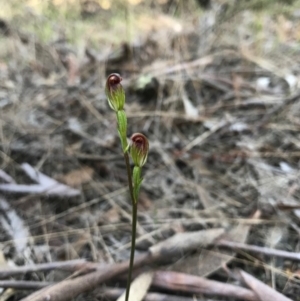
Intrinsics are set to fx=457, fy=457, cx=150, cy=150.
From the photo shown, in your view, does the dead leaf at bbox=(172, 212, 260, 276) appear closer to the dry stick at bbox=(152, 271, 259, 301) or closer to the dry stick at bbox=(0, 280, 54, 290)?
the dry stick at bbox=(152, 271, 259, 301)

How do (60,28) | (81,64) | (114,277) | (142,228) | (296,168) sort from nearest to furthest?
(114,277), (142,228), (296,168), (81,64), (60,28)

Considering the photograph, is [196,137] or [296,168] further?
[196,137]

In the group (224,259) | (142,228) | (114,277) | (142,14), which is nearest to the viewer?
(114,277)

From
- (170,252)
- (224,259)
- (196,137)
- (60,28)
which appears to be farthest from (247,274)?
(60,28)

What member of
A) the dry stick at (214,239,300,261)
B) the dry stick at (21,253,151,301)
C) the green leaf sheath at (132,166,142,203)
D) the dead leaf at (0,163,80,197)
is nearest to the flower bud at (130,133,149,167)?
the green leaf sheath at (132,166,142,203)

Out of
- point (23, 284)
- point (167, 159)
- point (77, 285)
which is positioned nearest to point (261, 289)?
point (77, 285)

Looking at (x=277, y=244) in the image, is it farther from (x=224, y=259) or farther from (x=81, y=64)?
(x=81, y=64)

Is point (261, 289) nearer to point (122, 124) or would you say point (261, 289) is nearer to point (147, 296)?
point (147, 296)

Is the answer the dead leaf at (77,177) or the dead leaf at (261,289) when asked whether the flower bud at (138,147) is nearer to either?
the dead leaf at (261,289)
